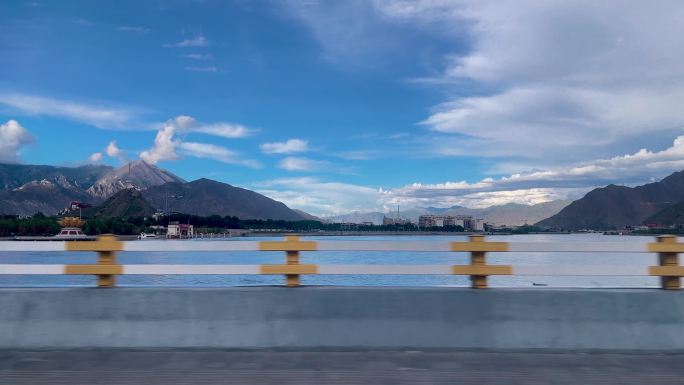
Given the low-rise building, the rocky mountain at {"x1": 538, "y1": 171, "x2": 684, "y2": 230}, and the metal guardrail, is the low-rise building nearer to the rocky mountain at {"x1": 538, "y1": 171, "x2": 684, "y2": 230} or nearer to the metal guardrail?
the metal guardrail

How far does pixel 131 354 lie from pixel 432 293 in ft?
12.9

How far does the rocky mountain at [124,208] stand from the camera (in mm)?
24294

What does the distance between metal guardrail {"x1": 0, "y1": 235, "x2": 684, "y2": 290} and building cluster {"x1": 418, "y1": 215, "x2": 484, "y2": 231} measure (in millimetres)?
27178

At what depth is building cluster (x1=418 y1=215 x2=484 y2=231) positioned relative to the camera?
3709cm

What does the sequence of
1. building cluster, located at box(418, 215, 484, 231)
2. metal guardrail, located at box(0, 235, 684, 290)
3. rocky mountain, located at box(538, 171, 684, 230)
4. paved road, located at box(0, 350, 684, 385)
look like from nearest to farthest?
paved road, located at box(0, 350, 684, 385), metal guardrail, located at box(0, 235, 684, 290), rocky mountain, located at box(538, 171, 684, 230), building cluster, located at box(418, 215, 484, 231)

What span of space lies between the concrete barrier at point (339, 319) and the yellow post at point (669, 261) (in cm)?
30

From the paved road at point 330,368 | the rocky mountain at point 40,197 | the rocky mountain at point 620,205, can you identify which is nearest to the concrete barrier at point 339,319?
the paved road at point 330,368

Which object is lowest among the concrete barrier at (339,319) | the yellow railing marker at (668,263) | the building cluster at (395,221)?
the concrete barrier at (339,319)

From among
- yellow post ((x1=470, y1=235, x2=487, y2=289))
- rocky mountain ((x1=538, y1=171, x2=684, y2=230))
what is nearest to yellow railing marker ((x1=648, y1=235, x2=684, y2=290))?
yellow post ((x1=470, y1=235, x2=487, y2=289))

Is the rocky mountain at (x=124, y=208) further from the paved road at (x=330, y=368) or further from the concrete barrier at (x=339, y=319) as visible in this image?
the paved road at (x=330, y=368)

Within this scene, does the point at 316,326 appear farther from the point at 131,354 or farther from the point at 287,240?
the point at 131,354

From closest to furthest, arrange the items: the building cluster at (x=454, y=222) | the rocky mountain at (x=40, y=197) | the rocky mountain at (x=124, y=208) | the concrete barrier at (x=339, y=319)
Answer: the concrete barrier at (x=339, y=319) → the rocky mountain at (x=124, y=208) → the building cluster at (x=454, y=222) → the rocky mountain at (x=40, y=197)

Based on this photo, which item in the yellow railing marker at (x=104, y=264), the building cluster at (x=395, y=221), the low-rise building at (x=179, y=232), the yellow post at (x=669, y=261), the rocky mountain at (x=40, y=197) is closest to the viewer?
the yellow railing marker at (x=104, y=264)

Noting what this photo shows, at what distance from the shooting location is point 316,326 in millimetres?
7895
